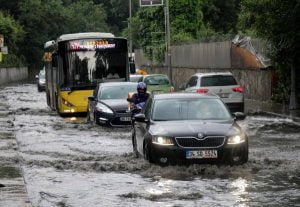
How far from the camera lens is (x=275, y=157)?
1611cm

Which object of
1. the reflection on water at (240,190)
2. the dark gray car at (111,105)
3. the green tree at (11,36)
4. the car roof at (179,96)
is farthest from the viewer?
the green tree at (11,36)

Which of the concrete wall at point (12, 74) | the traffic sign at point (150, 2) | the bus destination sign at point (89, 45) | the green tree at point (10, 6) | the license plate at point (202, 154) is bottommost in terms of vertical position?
the concrete wall at point (12, 74)

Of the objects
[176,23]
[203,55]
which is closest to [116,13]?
[176,23]

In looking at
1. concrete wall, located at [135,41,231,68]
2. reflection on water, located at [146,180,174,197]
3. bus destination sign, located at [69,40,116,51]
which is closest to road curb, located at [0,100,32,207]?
reflection on water, located at [146,180,174,197]

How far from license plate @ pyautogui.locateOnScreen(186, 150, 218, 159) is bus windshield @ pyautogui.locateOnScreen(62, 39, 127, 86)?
624 inches

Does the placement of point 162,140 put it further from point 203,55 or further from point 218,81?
point 203,55

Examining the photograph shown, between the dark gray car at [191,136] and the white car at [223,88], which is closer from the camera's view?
the dark gray car at [191,136]

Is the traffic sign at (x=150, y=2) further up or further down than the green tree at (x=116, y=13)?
further up

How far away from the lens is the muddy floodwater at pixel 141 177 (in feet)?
36.1

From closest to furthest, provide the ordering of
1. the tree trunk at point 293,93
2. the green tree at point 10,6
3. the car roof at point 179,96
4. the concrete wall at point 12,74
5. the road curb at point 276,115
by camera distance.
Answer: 1. the car roof at point 179,96
2. the road curb at point 276,115
3. the tree trunk at point 293,93
4. the concrete wall at point 12,74
5. the green tree at point 10,6

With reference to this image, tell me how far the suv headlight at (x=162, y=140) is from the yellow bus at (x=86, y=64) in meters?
15.5

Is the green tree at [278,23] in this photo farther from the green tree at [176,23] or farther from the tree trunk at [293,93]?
the green tree at [176,23]

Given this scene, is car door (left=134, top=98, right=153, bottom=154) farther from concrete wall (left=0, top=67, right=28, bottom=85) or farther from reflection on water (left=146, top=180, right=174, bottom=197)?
concrete wall (left=0, top=67, right=28, bottom=85)

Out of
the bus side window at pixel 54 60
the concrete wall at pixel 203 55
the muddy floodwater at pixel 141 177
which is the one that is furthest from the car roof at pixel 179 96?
the concrete wall at pixel 203 55
